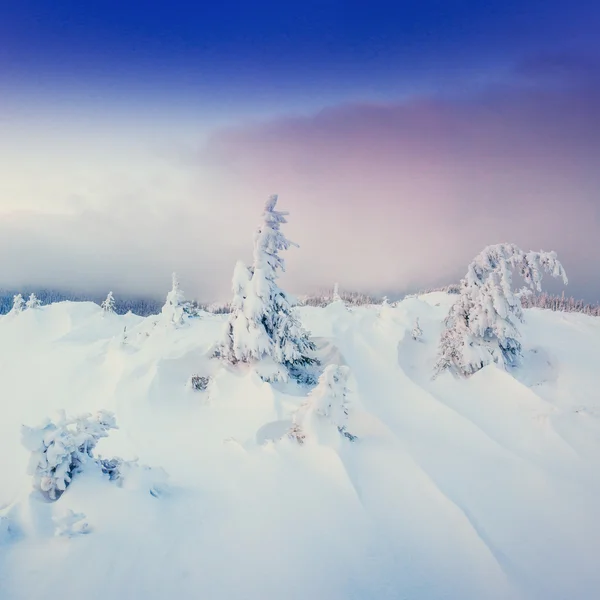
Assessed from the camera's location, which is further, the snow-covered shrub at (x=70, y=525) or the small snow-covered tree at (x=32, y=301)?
the small snow-covered tree at (x=32, y=301)

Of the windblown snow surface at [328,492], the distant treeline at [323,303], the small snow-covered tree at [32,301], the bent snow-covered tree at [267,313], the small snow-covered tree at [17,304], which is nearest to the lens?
Answer: the windblown snow surface at [328,492]

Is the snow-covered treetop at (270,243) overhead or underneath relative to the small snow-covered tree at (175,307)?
overhead

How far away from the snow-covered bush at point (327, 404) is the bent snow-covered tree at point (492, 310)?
8.45 m

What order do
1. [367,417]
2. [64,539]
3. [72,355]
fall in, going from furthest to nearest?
[72,355]
[367,417]
[64,539]

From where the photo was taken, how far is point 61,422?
21.4 ft

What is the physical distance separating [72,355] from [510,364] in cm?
2222

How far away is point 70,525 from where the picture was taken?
5.20m

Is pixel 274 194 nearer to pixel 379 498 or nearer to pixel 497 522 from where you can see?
pixel 379 498

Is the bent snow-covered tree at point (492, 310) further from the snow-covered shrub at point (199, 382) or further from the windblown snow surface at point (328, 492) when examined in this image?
the snow-covered shrub at point (199, 382)

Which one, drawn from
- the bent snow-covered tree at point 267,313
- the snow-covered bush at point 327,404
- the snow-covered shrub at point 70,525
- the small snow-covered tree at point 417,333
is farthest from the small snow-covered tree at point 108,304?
the snow-covered shrub at point 70,525

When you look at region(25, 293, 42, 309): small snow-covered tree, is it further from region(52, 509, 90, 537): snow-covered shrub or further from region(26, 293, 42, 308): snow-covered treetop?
region(52, 509, 90, 537): snow-covered shrub

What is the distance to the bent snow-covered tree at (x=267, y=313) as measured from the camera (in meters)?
14.7

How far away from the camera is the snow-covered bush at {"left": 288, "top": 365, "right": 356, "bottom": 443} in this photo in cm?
855

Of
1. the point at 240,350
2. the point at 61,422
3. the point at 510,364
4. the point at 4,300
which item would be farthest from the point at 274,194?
the point at 4,300
